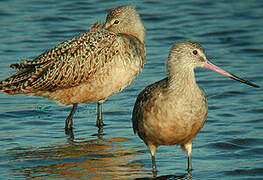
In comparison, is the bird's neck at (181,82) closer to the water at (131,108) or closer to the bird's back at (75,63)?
the water at (131,108)

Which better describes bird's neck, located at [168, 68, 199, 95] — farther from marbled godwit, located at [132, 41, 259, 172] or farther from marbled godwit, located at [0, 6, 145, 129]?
marbled godwit, located at [0, 6, 145, 129]

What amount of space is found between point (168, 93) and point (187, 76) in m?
0.30

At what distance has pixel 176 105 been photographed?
680cm

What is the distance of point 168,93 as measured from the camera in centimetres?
690

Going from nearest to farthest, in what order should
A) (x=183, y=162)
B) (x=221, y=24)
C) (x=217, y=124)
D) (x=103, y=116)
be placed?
(x=183, y=162) → (x=217, y=124) → (x=103, y=116) → (x=221, y=24)

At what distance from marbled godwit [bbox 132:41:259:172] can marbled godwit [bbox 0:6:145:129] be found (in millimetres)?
1801

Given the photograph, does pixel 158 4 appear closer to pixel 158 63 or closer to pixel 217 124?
pixel 158 63

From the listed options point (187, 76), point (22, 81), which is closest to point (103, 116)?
point (22, 81)

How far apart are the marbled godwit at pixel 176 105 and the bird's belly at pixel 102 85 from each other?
5.73ft

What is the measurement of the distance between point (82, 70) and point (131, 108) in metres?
1.36

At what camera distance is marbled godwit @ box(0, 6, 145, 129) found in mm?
8969

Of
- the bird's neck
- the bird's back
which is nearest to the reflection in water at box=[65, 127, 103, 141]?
the bird's back

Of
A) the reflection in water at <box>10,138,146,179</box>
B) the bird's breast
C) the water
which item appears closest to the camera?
the bird's breast

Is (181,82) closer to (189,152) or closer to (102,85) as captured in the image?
(189,152)
